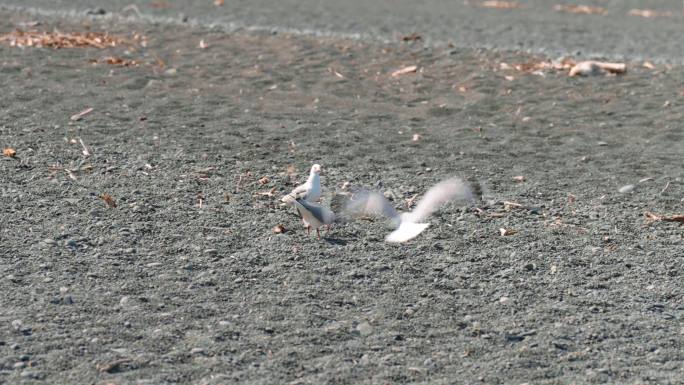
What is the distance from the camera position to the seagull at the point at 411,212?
591 cm

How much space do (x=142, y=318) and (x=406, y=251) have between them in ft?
4.99

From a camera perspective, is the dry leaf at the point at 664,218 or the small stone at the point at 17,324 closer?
the small stone at the point at 17,324

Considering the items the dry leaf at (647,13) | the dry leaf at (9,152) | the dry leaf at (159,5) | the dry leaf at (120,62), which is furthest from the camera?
the dry leaf at (647,13)

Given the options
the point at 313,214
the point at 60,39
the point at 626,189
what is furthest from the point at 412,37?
the point at 313,214

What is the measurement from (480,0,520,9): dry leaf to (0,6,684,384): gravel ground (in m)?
5.25

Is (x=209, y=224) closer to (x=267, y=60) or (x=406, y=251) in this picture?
(x=406, y=251)

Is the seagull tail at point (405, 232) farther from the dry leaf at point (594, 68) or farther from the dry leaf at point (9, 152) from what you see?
the dry leaf at point (594, 68)

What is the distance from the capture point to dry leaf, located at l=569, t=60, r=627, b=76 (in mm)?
9906

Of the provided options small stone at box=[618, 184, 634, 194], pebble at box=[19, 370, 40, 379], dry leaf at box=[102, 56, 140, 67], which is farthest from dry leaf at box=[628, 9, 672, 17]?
pebble at box=[19, 370, 40, 379]

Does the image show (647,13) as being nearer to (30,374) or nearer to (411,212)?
(411,212)

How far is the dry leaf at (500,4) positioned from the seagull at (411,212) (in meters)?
8.74

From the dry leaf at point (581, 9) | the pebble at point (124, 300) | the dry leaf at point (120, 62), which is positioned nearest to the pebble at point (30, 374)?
the pebble at point (124, 300)

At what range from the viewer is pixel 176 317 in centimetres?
473

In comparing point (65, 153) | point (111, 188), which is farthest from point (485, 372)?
point (65, 153)
